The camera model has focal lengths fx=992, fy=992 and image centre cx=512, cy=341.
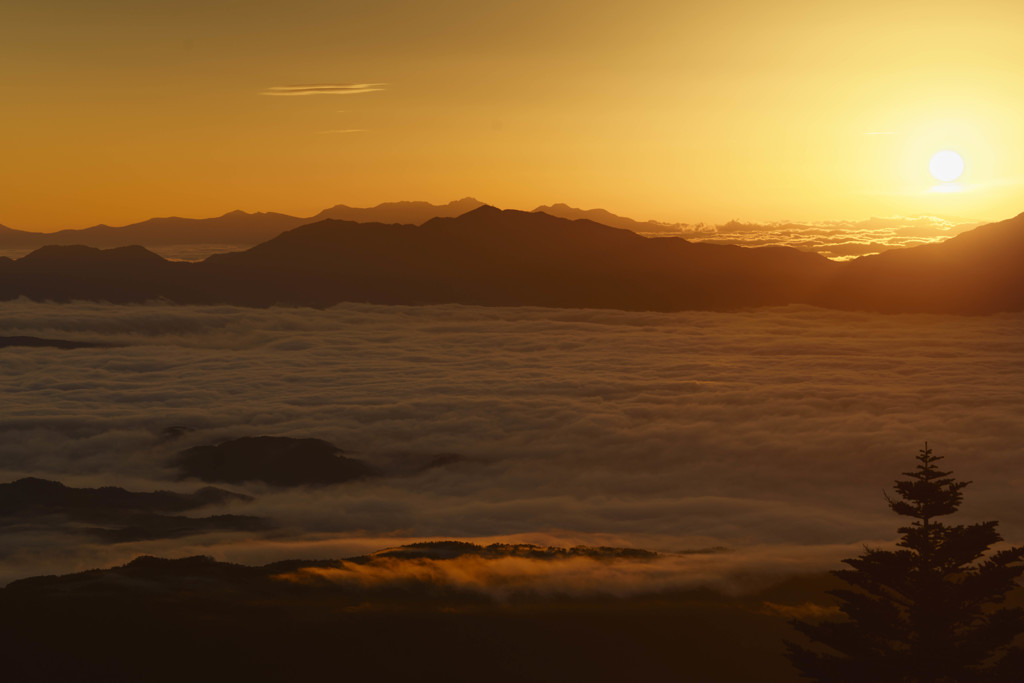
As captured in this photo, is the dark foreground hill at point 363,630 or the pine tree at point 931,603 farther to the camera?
the dark foreground hill at point 363,630

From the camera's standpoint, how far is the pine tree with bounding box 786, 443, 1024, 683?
1304 inches

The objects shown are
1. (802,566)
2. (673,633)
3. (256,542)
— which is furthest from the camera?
(256,542)

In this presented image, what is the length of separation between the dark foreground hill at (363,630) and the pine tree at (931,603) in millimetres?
59770

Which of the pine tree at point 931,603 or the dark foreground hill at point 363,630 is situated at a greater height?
the pine tree at point 931,603

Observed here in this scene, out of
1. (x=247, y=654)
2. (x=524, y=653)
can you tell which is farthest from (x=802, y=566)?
(x=247, y=654)

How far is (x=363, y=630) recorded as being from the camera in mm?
102500

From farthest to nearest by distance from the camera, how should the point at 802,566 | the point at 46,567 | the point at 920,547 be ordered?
the point at 46,567
the point at 802,566
the point at 920,547

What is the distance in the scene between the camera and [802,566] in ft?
415

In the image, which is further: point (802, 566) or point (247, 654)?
point (802, 566)

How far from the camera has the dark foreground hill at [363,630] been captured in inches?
3716

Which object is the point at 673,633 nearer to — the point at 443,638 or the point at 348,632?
the point at 443,638

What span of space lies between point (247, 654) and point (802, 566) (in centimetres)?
6957

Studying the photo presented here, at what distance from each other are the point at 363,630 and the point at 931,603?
77.6 meters

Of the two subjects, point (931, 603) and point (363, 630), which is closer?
point (931, 603)
